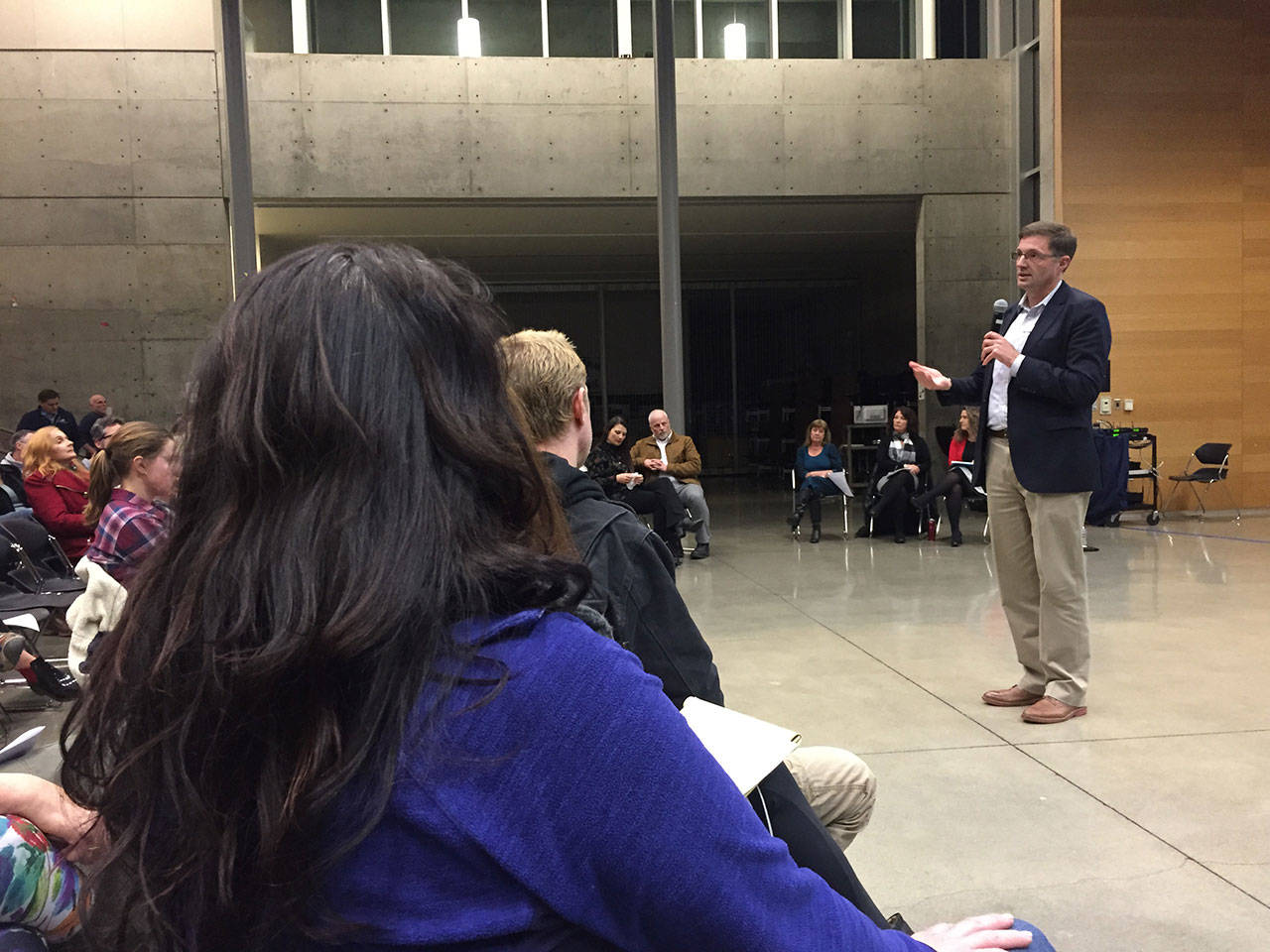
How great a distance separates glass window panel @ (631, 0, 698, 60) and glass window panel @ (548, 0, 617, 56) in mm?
276

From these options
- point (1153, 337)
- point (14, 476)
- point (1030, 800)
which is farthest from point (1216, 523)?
point (14, 476)

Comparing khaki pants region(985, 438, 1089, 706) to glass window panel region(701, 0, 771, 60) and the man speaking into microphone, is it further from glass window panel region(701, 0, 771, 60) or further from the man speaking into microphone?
glass window panel region(701, 0, 771, 60)

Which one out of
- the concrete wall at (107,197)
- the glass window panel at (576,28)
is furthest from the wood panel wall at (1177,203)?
the concrete wall at (107,197)

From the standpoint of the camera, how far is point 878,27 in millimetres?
13156

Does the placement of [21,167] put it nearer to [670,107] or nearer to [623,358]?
[670,107]

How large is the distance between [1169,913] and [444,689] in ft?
8.23

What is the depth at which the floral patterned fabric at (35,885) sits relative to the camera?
1.53 m

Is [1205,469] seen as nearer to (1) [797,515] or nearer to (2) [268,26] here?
(1) [797,515]

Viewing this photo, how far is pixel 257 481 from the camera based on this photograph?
826 millimetres

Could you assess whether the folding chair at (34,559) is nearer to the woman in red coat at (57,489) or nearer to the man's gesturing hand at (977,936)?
the woman in red coat at (57,489)

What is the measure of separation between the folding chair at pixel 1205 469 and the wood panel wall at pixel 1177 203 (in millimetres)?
190

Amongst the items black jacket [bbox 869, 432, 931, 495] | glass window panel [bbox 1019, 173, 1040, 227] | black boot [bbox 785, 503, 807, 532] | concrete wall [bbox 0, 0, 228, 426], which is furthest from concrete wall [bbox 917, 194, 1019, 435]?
concrete wall [bbox 0, 0, 228, 426]

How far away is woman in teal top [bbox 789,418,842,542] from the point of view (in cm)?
1092

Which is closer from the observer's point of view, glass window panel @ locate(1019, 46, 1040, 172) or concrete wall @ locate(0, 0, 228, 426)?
concrete wall @ locate(0, 0, 228, 426)
